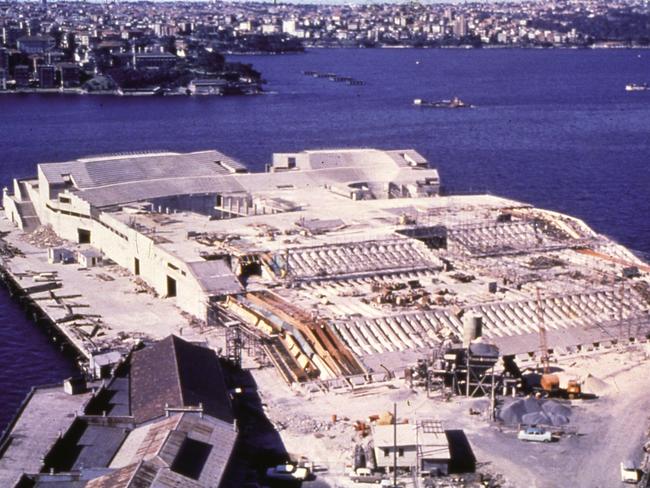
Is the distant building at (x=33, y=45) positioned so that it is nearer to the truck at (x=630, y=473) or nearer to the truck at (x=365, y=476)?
the truck at (x=365, y=476)

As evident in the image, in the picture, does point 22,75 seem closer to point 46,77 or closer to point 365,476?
point 46,77

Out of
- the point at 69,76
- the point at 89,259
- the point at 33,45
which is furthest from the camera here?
the point at 33,45

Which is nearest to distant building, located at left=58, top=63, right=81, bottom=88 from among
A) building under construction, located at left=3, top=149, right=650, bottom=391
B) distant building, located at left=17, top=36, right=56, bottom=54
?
distant building, located at left=17, top=36, right=56, bottom=54

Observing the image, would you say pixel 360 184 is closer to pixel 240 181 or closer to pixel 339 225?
pixel 240 181

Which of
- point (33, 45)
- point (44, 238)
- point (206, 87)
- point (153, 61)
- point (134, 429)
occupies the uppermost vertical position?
point (134, 429)

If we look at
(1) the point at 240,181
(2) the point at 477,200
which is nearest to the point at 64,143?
(1) the point at 240,181

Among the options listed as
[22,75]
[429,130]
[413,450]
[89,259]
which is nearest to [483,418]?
[413,450]

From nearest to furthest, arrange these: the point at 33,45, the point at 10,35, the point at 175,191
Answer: the point at 175,191 < the point at 33,45 < the point at 10,35
